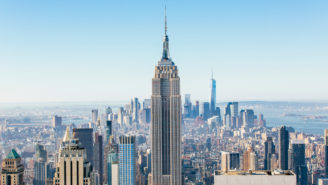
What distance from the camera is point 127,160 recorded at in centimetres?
2233

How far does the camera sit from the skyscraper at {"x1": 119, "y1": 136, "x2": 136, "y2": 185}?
21.5 meters

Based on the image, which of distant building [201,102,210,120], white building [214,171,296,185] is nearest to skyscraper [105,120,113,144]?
distant building [201,102,210,120]

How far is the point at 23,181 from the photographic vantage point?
39.6 feet

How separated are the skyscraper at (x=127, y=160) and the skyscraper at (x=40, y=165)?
18.1ft

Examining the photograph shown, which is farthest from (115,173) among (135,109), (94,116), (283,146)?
(283,146)

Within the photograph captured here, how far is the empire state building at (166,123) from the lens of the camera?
20.7m

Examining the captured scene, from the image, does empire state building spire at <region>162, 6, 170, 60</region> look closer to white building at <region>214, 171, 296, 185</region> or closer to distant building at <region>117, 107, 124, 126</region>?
distant building at <region>117, 107, 124, 126</region>

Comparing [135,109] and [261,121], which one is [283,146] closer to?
[261,121]

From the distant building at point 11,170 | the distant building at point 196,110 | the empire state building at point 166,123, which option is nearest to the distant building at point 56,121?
the distant building at point 11,170

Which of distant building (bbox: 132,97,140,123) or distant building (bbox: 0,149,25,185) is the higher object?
distant building (bbox: 132,97,140,123)

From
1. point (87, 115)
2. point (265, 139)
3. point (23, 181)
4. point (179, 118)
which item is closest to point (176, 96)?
point (179, 118)

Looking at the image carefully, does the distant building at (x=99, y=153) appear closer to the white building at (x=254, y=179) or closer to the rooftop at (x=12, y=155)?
the rooftop at (x=12, y=155)

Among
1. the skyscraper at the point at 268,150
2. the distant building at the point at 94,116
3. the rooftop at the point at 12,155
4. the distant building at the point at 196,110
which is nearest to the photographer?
the rooftop at the point at 12,155

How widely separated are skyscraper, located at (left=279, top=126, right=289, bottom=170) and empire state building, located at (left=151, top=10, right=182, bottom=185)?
20.1ft
